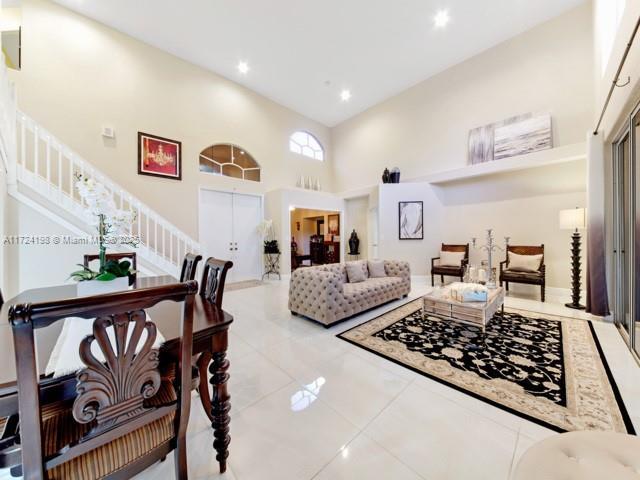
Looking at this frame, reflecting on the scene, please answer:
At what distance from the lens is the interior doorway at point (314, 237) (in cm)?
857

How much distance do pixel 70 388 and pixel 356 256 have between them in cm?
730

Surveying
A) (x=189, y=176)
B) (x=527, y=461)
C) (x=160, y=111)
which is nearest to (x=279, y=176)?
(x=189, y=176)

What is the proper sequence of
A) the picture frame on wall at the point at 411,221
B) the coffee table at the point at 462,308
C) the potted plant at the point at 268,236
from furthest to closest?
the potted plant at the point at 268,236 → the picture frame on wall at the point at 411,221 → the coffee table at the point at 462,308

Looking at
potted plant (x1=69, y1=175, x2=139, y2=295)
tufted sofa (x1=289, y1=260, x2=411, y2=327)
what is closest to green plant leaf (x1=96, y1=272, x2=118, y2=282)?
potted plant (x1=69, y1=175, x2=139, y2=295)

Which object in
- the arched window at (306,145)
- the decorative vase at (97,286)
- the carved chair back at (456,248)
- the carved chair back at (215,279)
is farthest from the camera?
the arched window at (306,145)

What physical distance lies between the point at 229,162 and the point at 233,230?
5.73 feet

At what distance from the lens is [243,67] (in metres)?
5.71

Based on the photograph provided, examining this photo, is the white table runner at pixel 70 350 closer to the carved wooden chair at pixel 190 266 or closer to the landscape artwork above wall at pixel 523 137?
the carved wooden chair at pixel 190 266

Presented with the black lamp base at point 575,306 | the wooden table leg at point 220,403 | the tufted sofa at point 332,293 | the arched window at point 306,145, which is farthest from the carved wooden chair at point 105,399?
the arched window at point 306,145

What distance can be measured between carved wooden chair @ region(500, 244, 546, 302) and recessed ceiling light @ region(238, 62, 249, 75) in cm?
696

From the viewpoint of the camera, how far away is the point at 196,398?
1861mm

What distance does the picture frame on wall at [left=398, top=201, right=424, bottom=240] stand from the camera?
5.98 meters

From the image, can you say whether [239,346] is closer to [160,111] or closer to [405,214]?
[405,214]

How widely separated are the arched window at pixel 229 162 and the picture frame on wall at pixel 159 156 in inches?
21.4
